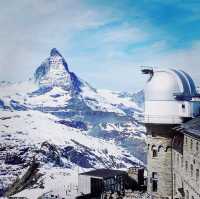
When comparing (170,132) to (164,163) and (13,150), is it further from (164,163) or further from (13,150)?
(13,150)

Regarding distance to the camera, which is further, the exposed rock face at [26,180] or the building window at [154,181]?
the exposed rock face at [26,180]

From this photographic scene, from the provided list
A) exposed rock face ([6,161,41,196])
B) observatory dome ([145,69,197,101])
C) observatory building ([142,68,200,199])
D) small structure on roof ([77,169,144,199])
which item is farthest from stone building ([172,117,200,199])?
exposed rock face ([6,161,41,196])

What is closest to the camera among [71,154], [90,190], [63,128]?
[90,190]

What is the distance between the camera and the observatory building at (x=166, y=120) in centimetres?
4684

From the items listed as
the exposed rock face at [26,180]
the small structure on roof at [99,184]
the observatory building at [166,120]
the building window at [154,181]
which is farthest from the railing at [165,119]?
the exposed rock face at [26,180]

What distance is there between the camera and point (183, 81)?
48844 millimetres

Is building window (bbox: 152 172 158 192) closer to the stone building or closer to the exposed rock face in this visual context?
the stone building

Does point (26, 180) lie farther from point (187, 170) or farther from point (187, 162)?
point (187, 162)

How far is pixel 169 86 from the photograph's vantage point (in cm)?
4838

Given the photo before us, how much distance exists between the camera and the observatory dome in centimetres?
4800

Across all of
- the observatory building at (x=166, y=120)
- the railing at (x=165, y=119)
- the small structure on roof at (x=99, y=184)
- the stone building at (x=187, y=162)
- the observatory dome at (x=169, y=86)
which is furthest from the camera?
the small structure on roof at (x=99, y=184)

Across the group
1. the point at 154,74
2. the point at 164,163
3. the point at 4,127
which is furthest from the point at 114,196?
the point at 4,127

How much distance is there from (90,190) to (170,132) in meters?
15.4

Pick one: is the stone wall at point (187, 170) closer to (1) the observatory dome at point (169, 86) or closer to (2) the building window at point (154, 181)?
(2) the building window at point (154, 181)
